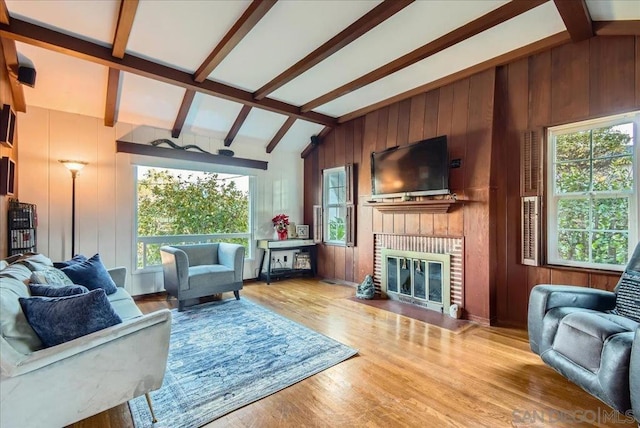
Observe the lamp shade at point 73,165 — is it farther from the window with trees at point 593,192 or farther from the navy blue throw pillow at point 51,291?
the window with trees at point 593,192

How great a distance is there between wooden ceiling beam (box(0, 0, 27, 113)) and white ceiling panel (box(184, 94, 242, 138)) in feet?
5.97

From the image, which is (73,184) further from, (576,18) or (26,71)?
(576,18)

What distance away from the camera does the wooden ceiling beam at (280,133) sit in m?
5.19

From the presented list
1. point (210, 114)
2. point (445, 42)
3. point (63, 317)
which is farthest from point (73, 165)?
point (445, 42)

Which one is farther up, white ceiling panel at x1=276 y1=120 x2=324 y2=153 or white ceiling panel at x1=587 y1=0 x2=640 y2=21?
white ceiling panel at x1=587 y1=0 x2=640 y2=21

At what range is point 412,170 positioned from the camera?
3924mm

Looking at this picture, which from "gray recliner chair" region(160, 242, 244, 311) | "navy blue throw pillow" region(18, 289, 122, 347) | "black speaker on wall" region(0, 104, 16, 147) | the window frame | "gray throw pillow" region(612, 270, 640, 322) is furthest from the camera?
the window frame

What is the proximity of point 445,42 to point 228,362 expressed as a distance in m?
3.55

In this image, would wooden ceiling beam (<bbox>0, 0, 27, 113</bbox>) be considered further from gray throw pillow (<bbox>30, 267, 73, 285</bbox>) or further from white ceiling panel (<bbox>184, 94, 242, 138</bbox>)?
gray throw pillow (<bbox>30, 267, 73, 285</bbox>)

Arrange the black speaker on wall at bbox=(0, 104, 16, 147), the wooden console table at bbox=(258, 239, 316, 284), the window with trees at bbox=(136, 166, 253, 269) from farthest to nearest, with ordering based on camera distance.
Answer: the wooden console table at bbox=(258, 239, 316, 284) < the window with trees at bbox=(136, 166, 253, 269) < the black speaker on wall at bbox=(0, 104, 16, 147)

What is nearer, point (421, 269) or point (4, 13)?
point (4, 13)

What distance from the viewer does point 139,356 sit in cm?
165

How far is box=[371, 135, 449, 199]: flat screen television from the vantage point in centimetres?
363

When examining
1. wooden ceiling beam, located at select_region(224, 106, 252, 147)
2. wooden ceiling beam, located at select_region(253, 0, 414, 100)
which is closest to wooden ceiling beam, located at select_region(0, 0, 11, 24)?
wooden ceiling beam, located at select_region(253, 0, 414, 100)
